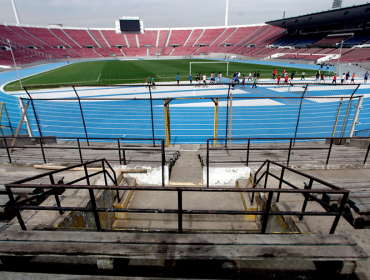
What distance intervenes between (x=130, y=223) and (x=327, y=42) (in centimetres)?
6284

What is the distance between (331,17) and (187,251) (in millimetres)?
61827

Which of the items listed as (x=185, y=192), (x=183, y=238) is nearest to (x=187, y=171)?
(x=185, y=192)

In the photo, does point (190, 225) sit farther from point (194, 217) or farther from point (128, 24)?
point (128, 24)

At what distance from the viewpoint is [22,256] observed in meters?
2.58

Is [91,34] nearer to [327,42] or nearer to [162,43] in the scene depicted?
[162,43]

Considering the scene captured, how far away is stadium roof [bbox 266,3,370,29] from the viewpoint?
40.6 meters

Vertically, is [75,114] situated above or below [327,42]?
below

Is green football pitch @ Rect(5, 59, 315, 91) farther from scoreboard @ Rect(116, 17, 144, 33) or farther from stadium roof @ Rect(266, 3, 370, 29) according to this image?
scoreboard @ Rect(116, 17, 144, 33)

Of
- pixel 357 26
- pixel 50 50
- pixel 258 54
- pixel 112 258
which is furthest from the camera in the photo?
pixel 50 50

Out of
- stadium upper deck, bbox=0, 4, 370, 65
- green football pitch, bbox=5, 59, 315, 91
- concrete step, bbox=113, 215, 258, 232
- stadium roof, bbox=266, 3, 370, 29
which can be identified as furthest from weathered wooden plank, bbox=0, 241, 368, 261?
stadium roof, bbox=266, 3, 370, 29

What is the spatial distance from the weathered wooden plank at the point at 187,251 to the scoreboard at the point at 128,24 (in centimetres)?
9856

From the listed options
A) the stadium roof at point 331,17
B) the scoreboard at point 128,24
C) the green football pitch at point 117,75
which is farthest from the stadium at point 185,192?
the scoreboard at point 128,24

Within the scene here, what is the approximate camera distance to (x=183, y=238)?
259 centimetres

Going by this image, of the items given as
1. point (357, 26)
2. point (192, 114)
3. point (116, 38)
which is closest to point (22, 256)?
point (192, 114)
